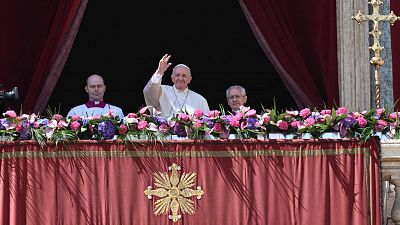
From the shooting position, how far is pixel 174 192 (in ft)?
32.3

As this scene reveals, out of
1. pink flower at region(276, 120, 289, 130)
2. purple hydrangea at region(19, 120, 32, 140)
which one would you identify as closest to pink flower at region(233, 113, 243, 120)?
pink flower at region(276, 120, 289, 130)

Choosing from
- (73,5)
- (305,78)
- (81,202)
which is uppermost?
(73,5)

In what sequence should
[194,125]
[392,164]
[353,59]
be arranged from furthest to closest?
[353,59]
[392,164]
[194,125]

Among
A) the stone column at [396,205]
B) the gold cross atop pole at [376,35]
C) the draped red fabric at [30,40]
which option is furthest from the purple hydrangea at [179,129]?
the draped red fabric at [30,40]

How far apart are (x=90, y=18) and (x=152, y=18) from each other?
837 mm

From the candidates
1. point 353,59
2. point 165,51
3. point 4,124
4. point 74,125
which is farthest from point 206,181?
point 165,51

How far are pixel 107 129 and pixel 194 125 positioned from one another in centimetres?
75

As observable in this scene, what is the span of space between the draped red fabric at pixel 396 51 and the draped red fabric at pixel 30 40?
3.52 metres

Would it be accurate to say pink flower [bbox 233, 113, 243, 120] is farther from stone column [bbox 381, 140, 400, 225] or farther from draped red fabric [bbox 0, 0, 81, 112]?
draped red fabric [bbox 0, 0, 81, 112]

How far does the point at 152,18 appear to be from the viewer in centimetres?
1537

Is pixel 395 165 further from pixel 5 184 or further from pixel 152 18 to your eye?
pixel 152 18

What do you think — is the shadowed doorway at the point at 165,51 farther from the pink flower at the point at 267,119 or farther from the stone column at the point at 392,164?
the pink flower at the point at 267,119

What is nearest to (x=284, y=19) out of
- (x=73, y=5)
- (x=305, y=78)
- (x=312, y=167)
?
(x=305, y=78)

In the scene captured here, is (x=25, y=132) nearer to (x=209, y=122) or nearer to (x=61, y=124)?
(x=61, y=124)
